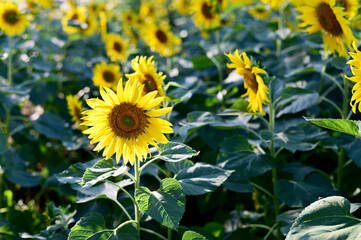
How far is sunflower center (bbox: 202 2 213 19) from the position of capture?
3600 millimetres

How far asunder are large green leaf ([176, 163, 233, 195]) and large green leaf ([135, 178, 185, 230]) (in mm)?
67

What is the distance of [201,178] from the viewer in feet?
5.48

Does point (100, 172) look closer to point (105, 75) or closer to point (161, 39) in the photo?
point (105, 75)

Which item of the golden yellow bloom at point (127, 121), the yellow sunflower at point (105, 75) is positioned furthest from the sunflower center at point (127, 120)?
the yellow sunflower at point (105, 75)

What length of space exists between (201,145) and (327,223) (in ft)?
4.66

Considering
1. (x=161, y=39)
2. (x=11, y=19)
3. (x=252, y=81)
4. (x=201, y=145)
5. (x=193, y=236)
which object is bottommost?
(x=201, y=145)

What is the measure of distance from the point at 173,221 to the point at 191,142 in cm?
129

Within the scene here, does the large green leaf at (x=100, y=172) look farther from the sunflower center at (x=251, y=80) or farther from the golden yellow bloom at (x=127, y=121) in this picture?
the sunflower center at (x=251, y=80)

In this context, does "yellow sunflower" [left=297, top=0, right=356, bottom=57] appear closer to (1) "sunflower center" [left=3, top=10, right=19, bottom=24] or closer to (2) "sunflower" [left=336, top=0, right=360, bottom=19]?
(2) "sunflower" [left=336, top=0, right=360, bottom=19]

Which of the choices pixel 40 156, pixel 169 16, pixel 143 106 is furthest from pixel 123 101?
pixel 169 16

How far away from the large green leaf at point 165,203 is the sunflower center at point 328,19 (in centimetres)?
130

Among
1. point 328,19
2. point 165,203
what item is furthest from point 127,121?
point 328,19

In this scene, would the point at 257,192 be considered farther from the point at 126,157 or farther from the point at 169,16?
the point at 169,16

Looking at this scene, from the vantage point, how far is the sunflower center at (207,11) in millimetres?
3600
